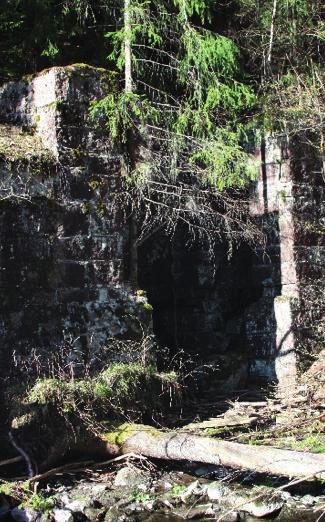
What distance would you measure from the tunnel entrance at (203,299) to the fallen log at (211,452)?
3.76 m

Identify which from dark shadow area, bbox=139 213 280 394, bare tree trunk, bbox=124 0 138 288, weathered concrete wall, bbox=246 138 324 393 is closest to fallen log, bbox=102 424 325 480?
→ bare tree trunk, bbox=124 0 138 288

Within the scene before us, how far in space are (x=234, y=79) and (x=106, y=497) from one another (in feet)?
22.5

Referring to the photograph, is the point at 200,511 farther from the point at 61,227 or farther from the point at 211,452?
the point at 61,227

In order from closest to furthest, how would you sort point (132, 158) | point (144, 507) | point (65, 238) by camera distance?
point (144, 507), point (65, 238), point (132, 158)

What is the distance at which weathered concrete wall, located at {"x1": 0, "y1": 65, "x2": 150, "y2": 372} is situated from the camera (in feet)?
28.2

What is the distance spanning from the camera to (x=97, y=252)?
9.37m

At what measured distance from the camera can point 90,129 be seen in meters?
9.50

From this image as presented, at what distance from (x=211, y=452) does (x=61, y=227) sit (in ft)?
11.2

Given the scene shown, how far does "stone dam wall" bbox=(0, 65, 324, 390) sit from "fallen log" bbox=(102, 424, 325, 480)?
1280 mm

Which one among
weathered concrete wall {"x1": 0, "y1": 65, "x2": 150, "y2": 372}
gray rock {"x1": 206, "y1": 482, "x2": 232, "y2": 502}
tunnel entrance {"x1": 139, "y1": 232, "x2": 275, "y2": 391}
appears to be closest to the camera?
gray rock {"x1": 206, "y1": 482, "x2": 232, "y2": 502}

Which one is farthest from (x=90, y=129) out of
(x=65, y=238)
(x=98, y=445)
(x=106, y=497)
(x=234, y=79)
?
(x=106, y=497)

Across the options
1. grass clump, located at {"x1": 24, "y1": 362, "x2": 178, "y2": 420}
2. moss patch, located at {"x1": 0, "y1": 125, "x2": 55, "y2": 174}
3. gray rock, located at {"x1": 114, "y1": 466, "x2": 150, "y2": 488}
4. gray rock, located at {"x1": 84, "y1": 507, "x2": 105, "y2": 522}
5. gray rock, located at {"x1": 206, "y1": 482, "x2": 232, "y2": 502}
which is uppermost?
moss patch, located at {"x1": 0, "y1": 125, "x2": 55, "y2": 174}

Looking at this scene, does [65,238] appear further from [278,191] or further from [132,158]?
[278,191]

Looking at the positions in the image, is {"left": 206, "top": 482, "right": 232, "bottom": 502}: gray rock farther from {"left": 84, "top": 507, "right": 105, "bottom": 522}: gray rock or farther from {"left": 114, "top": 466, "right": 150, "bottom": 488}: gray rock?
A: {"left": 84, "top": 507, "right": 105, "bottom": 522}: gray rock
